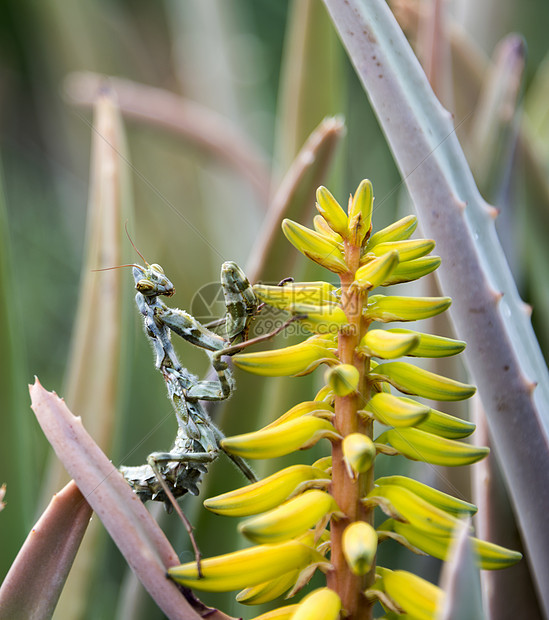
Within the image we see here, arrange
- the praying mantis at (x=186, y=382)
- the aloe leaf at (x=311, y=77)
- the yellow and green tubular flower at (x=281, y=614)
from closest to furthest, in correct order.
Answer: the yellow and green tubular flower at (x=281, y=614)
the praying mantis at (x=186, y=382)
the aloe leaf at (x=311, y=77)

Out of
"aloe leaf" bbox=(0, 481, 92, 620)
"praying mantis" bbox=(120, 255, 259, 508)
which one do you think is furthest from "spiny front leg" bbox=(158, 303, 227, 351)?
"aloe leaf" bbox=(0, 481, 92, 620)

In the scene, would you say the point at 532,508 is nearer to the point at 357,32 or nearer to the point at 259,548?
the point at 259,548

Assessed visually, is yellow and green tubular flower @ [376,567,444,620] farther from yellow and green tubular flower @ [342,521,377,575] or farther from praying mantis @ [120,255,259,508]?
praying mantis @ [120,255,259,508]

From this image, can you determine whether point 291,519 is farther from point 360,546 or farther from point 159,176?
point 159,176

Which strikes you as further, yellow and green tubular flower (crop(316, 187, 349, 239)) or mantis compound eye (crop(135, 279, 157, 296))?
mantis compound eye (crop(135, 279, 157, 296))

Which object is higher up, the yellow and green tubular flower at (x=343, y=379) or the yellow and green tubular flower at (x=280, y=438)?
the yellow and green tubular flower at (x=343, y=379)

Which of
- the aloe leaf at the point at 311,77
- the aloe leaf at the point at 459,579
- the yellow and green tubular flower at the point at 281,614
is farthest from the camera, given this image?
the aloe leaf at the point at 311,77

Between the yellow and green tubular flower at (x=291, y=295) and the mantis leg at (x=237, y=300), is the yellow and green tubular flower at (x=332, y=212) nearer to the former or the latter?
the yellow and green tubular flower at (x=291, y=295)

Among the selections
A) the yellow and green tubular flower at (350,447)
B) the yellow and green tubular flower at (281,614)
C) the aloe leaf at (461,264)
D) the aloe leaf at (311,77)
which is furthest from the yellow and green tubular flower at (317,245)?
the aloe leaf at (311,77)
